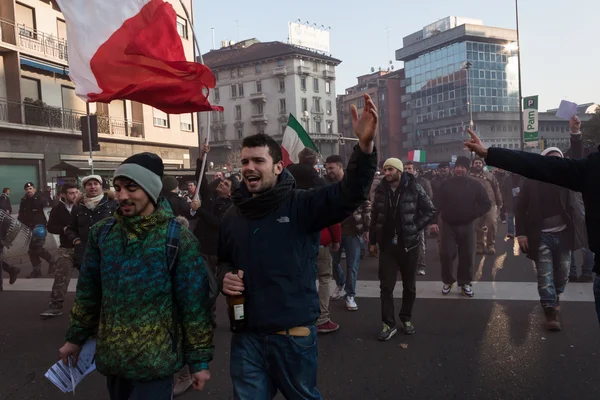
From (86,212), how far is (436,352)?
4423 mm

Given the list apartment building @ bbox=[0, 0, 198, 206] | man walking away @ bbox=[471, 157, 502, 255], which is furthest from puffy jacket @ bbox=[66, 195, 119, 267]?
apartment building @ bbox=[0, 0, 198, 206]

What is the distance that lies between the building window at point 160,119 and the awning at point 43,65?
6245 mm

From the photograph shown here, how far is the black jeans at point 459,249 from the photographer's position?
674cm

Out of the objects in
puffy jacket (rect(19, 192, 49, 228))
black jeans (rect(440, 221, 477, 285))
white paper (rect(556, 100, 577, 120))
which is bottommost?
black jeans (rect(440, 221, 477, 285))

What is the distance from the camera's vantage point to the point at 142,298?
2336mm

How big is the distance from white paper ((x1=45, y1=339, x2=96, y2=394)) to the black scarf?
1.11m

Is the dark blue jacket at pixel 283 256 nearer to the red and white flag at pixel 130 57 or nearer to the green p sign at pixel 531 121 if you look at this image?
the red and white flag at pixel 130 57

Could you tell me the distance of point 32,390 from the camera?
4160 mm

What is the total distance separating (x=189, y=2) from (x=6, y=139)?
15.9 m

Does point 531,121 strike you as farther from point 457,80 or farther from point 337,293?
point 457,80

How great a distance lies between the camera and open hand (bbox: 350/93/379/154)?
2.20 m

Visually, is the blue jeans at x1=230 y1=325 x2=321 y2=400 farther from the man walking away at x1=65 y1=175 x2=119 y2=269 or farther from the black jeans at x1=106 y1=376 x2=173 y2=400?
the man walking away at x1=65 y1=175 x2=119 y2=269

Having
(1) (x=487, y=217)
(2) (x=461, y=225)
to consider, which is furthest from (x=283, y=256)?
(1) (x=487, y=217)

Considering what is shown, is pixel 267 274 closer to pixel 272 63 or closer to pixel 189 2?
pixel 189 2
